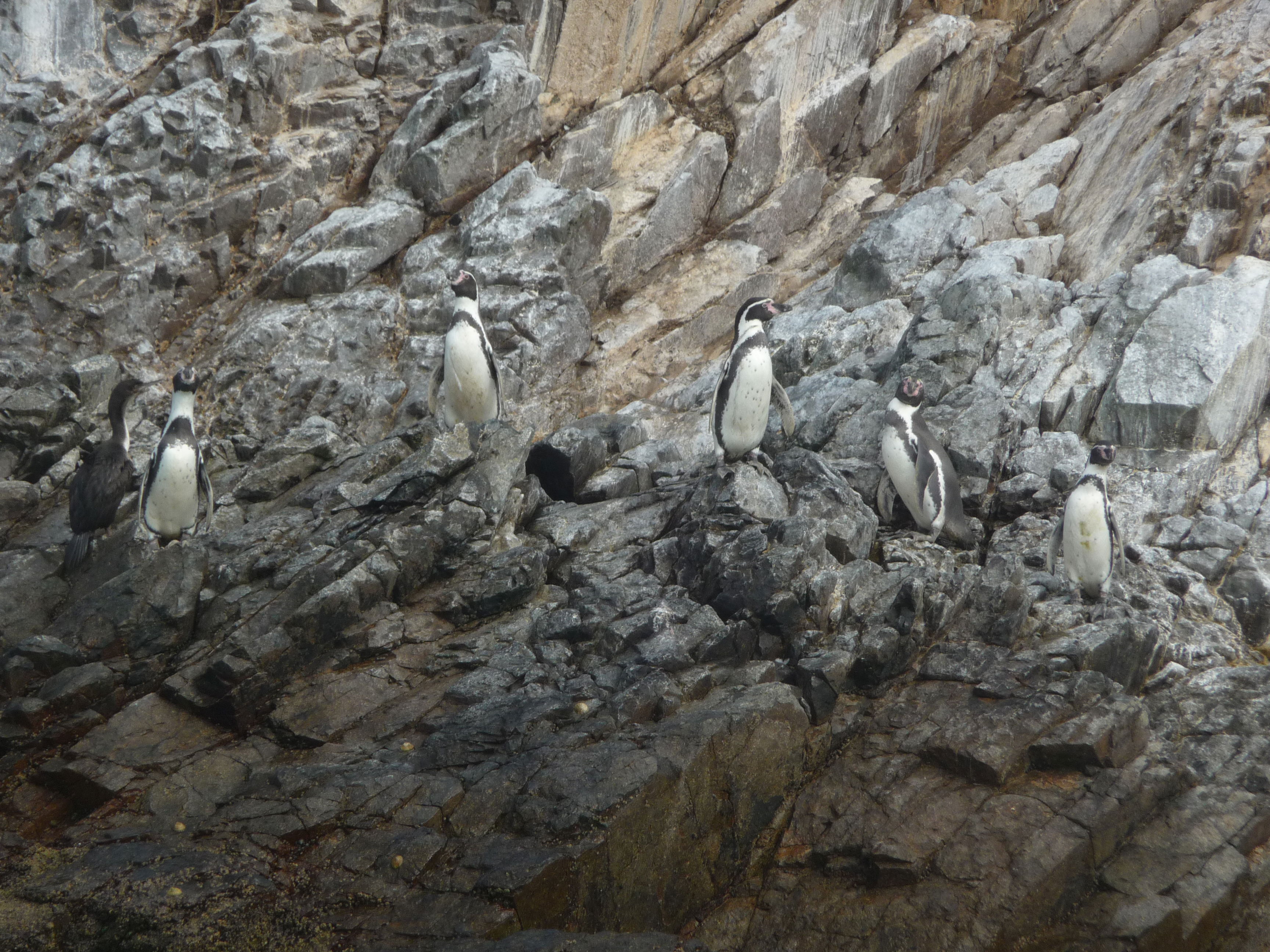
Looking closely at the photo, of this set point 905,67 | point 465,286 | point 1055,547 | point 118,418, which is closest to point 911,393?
point 1055,547

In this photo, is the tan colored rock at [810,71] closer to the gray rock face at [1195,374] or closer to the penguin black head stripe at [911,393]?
the gray rock face at [1195,374]

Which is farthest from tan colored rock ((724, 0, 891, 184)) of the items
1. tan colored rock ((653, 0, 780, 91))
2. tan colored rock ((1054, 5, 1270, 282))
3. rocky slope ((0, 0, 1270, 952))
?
tan colored rock ((1054, 5, 1270, 282))

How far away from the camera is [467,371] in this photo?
11.9m

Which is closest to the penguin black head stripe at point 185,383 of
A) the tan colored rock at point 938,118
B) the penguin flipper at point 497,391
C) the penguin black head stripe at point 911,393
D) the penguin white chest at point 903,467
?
the penguin flipper at point 497,391

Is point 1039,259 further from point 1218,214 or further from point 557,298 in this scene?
point 557,298

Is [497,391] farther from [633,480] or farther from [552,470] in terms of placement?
[633,480]

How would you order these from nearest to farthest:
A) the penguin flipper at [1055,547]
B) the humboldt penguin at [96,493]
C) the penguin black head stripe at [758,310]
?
1. the penguin flipper at [1055,547]
2. the humboldt penguin at [96,493]
3. the penguin black head stripe at [758,310]

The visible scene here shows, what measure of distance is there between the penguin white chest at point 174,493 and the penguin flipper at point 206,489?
49mm

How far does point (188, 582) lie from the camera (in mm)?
8320

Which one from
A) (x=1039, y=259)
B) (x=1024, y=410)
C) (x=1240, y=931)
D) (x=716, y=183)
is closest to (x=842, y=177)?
(x=716, y=183)

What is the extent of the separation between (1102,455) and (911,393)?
80.4 inches

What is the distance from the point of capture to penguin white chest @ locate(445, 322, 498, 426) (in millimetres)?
11836

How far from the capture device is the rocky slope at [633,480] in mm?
6031

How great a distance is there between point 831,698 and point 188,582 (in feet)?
17.7
